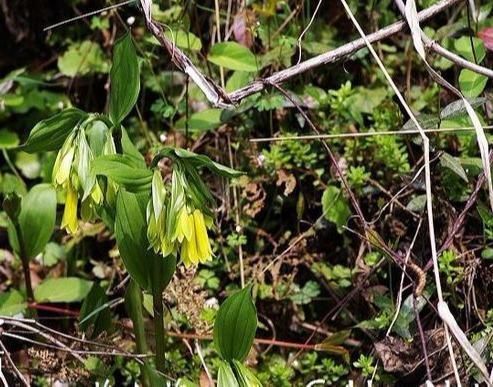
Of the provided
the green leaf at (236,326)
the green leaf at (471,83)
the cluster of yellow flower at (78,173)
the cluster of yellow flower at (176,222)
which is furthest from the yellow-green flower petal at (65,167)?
the green leaf at (471,83)

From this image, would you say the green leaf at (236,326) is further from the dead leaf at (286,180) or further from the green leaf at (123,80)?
the dead leaf at (286,180)

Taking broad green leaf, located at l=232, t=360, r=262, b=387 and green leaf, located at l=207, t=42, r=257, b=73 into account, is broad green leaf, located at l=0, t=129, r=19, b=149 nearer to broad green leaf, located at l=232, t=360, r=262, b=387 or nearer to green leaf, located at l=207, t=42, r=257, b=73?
green leaf, located at l=207, t=42, r=257, b=73

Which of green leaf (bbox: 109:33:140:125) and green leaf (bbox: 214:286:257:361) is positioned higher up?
green leaf (bbox: 109:33:140:125)

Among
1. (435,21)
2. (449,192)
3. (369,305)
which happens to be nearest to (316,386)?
(369,305)

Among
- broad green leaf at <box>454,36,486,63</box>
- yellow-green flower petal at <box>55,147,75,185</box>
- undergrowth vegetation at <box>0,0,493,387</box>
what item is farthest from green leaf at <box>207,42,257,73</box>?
yellow-green flower petal at <box>55,147,75,185</box>

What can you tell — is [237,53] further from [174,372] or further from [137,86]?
[174,372]

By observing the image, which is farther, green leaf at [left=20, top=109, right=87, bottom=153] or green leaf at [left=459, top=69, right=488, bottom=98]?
green leaf at [left=459, top=69, right=488, bottom=98]

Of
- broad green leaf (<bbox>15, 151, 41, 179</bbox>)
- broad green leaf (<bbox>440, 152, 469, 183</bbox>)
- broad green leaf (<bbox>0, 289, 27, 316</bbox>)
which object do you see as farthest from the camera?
broad green leaf (<bbox>15, 151, 41, 179</bbox>)

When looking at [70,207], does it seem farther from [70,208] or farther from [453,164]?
[453,164]
